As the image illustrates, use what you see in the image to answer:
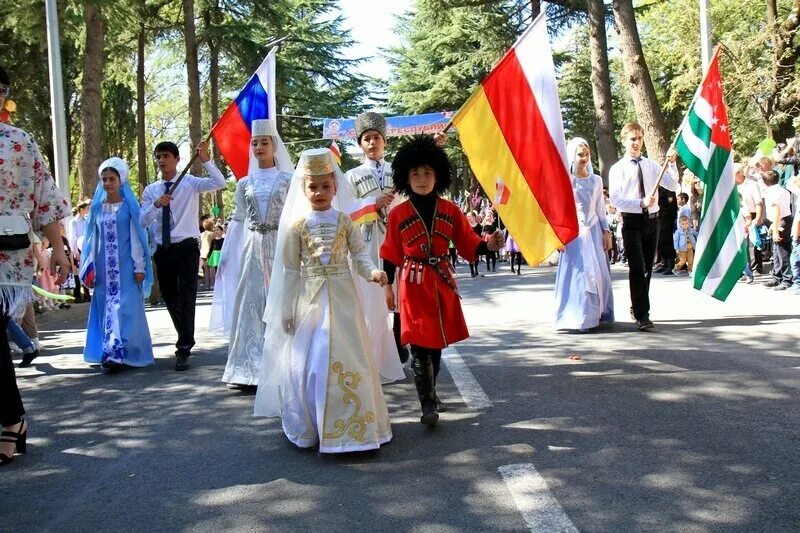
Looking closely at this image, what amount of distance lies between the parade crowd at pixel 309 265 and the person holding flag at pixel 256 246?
1 centimetres

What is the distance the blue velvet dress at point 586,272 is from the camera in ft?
30.1

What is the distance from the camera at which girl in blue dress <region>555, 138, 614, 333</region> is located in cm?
916

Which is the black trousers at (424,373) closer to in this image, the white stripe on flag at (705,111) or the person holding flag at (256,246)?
the person holding flag at (256,246)

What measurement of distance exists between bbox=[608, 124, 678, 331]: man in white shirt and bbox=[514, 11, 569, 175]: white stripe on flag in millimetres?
2539

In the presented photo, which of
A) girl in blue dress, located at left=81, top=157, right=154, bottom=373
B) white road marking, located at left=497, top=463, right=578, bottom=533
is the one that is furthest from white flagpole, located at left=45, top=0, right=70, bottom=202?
white road marking, located at left=497, top=463, right=578, bottom=533

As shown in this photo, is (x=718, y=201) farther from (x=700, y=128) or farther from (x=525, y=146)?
(x=525, y=146)

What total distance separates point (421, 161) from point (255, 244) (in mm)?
2074

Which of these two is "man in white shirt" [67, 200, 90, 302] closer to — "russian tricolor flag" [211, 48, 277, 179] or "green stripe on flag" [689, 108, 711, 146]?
"russian tricolor flag" [211, 48, 277, 179]

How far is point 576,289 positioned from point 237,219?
158 inches

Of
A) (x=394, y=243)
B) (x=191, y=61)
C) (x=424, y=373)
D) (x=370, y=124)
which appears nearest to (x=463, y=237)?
(x=394, y=243)

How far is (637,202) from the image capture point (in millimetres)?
9141

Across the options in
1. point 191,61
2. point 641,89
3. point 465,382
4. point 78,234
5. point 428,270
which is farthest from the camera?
point 191,61

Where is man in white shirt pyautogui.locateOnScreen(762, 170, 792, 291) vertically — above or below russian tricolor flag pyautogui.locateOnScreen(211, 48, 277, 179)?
below

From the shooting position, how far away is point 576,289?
925 cm
